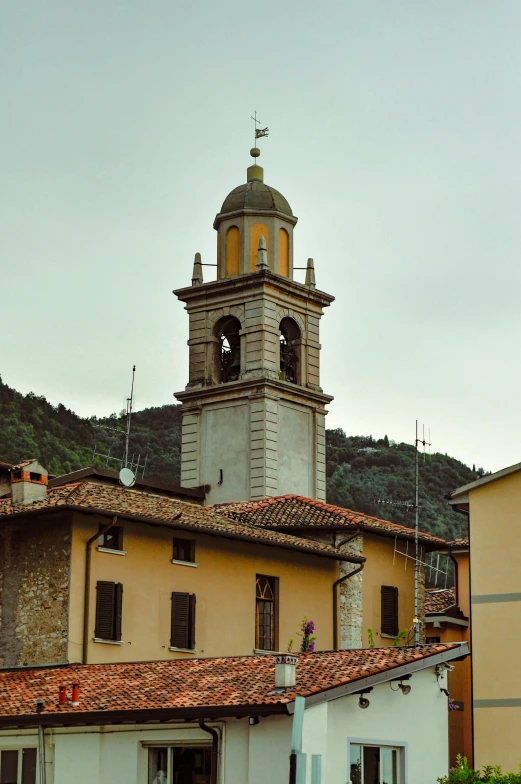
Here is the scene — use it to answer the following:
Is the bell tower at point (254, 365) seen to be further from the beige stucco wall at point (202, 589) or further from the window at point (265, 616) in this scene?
the window at point (265, 616)

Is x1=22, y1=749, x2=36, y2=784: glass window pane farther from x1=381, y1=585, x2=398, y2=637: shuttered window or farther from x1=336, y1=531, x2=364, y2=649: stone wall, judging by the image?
x1=381, y1=585, x2=398, y2=637: shuttered window

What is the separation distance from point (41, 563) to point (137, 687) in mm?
7119

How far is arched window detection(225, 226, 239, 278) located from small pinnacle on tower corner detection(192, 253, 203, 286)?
1223 mm

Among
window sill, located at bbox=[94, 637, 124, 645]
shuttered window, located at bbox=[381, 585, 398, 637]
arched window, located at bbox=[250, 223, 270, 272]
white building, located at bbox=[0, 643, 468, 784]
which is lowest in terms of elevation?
white building, located at bbox=[0, 643, 468, 784]

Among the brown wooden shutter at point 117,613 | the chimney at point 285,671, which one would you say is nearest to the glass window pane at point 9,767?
the chimney at point 285,671

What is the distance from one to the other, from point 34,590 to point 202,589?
14.1ft

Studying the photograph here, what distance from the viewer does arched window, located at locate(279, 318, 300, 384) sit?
→ 61219 millimetres

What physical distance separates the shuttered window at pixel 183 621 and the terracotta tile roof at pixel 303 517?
226 inches

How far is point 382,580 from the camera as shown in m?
42.4

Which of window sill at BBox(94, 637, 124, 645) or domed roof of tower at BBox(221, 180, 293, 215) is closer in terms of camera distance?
window sill at BBox(94, 637, 124, 645)

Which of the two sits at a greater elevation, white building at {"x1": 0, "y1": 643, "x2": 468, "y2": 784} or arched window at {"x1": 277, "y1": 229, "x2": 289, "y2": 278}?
arched window at {"x1": 277, "y1": 229, "x2": 289, "y2": 278}

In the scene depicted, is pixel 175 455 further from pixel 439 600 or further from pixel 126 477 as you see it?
pixel 126 477

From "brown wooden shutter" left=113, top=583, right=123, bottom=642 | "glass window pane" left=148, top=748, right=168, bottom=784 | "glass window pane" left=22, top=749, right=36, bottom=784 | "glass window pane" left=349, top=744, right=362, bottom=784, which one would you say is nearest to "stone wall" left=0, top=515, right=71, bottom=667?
"brown wooden shutter" left=113, top=583, right=123, bottom=642

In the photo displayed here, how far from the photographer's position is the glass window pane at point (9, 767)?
2780 centimetres
